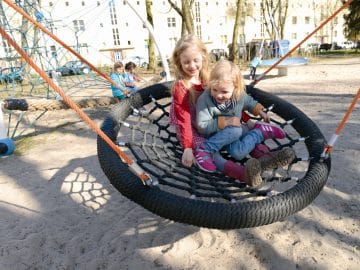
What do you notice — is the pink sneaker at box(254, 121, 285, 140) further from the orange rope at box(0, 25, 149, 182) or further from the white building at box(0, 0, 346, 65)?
the white building at box(0, 0, 346, 65)

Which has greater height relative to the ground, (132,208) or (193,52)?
(193,52)

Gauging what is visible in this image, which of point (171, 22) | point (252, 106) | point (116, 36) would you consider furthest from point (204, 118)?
point (171, 22)

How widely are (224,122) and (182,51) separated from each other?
515mm

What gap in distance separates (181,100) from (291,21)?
146 ft

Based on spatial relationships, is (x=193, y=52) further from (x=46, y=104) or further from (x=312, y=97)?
(x=312, y=97)

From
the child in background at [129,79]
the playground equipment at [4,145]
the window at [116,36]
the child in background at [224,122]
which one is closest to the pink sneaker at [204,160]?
the child in background at [224,122]

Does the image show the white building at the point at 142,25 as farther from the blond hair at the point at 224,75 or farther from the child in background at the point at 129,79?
the blond hair at the point at 224,75

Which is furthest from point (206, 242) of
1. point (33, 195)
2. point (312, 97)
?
point (312, 97)

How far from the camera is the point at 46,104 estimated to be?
3.63 meters

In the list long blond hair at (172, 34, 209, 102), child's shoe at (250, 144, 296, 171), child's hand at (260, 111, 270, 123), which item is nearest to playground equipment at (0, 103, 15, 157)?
long blond hair at (172, 34, 209, 102)

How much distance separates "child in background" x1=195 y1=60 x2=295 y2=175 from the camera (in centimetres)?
185

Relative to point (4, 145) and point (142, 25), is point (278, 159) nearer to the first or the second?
point (4, 145)

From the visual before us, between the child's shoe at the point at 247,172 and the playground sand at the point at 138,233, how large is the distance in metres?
0.41

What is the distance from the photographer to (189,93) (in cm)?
201
